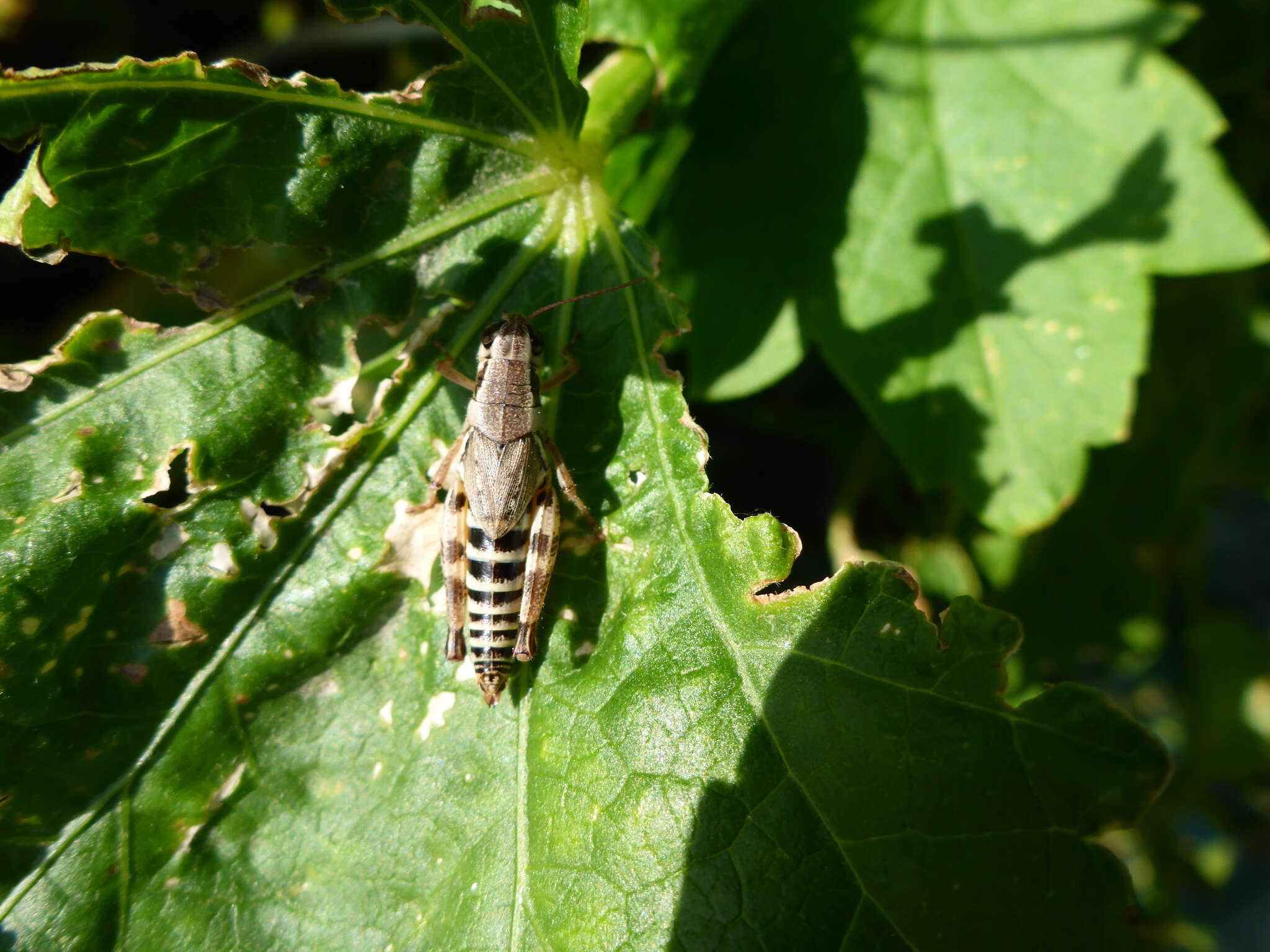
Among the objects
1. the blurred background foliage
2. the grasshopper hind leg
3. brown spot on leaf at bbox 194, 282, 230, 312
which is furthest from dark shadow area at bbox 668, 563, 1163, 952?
brown spot on leaf at bbox 194, 282, 230, 312

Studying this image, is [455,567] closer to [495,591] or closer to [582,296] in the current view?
[495,591]

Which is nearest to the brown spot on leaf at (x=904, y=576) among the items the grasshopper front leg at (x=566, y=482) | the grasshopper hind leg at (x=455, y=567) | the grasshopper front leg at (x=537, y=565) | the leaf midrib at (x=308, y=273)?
the grasshopper front leg at (x=566, y=482)

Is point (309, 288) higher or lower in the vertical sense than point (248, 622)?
higher

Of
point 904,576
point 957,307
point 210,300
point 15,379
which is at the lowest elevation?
point 904,576

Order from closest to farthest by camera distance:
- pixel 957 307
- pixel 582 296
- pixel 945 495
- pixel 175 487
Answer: pixel 175 487 < pixel 582 296 < pixel 957 307 < pixel 945 495

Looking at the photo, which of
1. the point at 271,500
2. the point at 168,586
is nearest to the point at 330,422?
the point at 271,500

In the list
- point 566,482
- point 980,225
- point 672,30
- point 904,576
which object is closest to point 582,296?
point 566,482

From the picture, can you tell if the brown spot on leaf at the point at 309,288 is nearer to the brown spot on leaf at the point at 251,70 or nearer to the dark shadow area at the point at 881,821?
the brown spot on leaf at the point at 251,70
